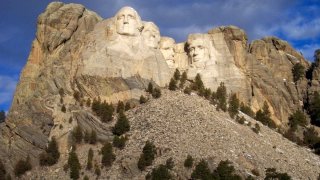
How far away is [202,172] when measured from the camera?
249 feet

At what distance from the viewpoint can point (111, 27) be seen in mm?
98938

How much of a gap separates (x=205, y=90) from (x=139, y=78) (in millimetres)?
9330

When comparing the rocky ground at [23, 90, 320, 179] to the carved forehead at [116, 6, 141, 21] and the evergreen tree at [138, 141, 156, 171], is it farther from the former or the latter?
the carved forehead at [116, 6, 141, 21]

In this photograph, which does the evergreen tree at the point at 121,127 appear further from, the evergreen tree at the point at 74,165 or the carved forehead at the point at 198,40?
the carved forehead at the point at 198,40

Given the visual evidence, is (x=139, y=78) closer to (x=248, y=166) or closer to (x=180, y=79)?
(x=180, y=79)

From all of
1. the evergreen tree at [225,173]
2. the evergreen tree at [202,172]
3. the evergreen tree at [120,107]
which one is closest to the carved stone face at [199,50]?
the evergreen tree at [120,107]

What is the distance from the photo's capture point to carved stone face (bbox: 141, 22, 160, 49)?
101938 millimetres

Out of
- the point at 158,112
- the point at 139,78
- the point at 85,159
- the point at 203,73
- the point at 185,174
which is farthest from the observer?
the point at 203,73

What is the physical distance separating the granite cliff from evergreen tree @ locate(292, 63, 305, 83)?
2.13 feet

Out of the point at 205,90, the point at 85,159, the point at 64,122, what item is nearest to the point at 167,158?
the point at 85,159

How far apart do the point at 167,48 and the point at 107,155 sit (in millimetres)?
27416

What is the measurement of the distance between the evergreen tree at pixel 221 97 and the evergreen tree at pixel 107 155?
17227mm

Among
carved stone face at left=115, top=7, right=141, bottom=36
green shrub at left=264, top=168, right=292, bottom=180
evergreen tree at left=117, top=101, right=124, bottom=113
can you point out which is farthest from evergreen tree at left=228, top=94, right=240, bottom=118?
green shrub at left=264, top=168, right=292, bottom=180

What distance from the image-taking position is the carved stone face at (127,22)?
98.8m
